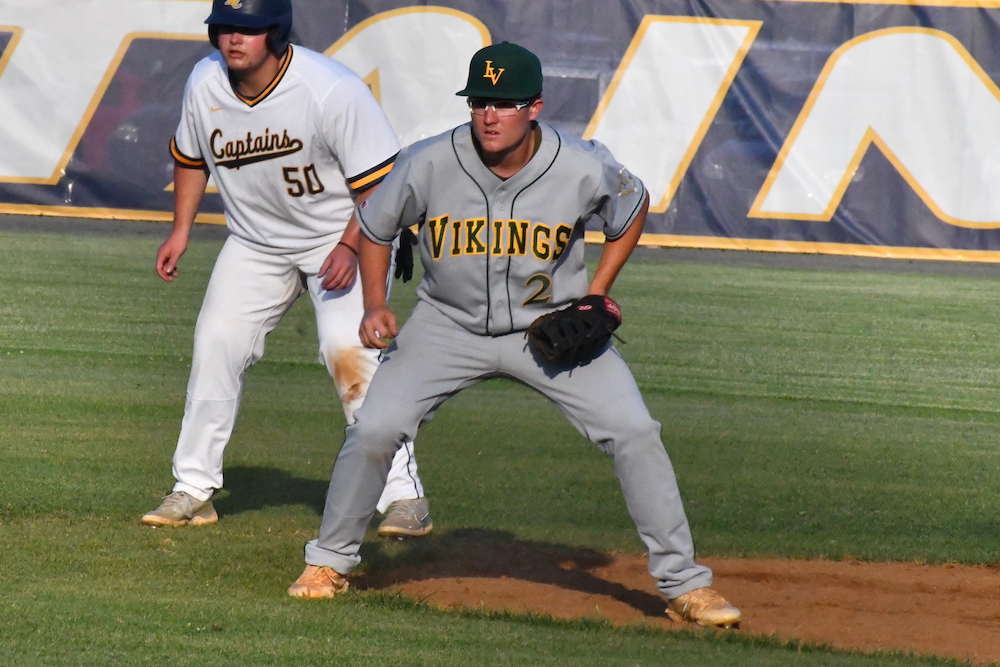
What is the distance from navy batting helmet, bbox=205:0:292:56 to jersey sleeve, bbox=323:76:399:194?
362 millimetres

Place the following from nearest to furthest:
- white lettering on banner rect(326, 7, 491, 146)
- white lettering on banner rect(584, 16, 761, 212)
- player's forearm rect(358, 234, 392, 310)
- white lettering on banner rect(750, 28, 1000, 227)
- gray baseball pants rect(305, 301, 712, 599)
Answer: gray baseball pants rect(305, 301, 712, 599) < player's forearm rect(358, 234, 392, 310) < white lettering on banner rect(750, 28, 1000, 227) < white lettering on banner rect(584, 16, 761, 212) < white lettering on banner rect(326, 7, 491, 146)

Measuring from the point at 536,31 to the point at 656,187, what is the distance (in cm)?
262

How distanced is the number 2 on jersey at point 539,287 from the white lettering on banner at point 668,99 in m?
12.9

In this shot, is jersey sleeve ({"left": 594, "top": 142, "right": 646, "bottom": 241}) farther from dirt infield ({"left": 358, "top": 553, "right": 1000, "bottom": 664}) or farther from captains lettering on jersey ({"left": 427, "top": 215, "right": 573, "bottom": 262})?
dirt infield ({"left": 358, "top": 553, "right": 1000, "bottom": 664})

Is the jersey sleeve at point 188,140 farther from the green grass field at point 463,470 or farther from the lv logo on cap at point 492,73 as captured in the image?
the lv logo on cap at point 492,73

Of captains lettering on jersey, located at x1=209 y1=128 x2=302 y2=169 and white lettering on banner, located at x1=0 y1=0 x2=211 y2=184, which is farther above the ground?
captains lettering on jersey, located at x1=209 y1=128 x2=302 y2=169

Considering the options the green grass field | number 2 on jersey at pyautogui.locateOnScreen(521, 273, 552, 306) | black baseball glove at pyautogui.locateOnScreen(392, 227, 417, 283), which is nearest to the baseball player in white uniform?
black baseball glove at pyautogui.locateOnScreen(392, 227, 417, 283)

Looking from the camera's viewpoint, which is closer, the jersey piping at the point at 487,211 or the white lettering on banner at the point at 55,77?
the jersey piping at the point at 487,211

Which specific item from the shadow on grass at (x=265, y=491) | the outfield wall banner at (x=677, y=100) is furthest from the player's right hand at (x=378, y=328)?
the outfield wall banner at (x=677, y=100)

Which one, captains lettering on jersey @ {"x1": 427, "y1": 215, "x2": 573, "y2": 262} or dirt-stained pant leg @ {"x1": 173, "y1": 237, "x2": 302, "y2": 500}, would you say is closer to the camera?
captains lettering on jersey @ {"x1": 427, "y1": 215, "x2": 573, "y2": 262}

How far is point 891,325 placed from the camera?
42.1 ft

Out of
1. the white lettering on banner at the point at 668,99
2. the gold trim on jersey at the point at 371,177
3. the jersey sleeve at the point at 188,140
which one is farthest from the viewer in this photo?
the white lettering on banner at the point at 668,99

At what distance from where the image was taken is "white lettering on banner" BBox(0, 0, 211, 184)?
690 inches

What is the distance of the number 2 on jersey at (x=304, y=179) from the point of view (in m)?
5.64
